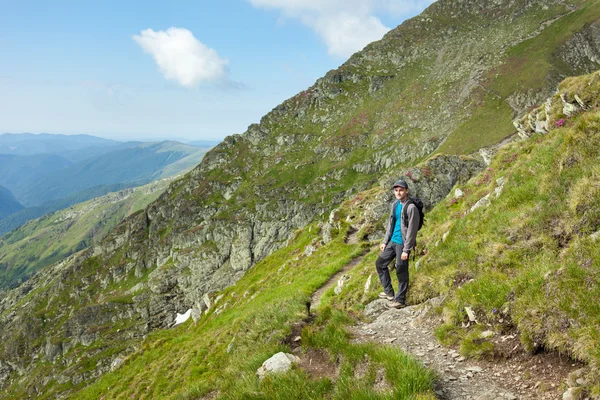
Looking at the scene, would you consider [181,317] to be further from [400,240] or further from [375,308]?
[400,240]

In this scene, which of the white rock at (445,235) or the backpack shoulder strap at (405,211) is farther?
the white rock at (445,235)

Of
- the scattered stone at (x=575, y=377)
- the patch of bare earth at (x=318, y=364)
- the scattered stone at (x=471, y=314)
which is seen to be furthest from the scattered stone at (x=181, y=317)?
the scattered stone at (x=575, y=377)

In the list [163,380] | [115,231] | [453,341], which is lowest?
[163,380]

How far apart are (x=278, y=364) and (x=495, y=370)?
4.80 meters

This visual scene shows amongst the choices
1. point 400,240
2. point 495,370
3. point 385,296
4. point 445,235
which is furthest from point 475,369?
point 445,235

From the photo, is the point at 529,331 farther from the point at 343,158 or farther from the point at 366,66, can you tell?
the point at 366,66

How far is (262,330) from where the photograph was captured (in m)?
10.6

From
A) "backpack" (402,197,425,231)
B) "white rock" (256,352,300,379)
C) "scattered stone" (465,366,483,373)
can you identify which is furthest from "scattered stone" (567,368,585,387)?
"backpack" (402,197,425,231)

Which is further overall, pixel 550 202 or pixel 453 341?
pixel 550 202

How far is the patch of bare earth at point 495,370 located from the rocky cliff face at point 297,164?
90532 millimetres

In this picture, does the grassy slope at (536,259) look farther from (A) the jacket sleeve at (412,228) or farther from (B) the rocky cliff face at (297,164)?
(B) the rocky cliff face at (297,164)

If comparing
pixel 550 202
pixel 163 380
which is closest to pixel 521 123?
pixel 550 202

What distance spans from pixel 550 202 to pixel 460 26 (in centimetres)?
19846

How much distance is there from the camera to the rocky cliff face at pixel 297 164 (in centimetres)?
11938
